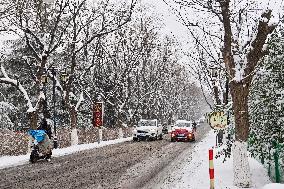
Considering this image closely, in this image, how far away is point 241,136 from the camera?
11.6 metres

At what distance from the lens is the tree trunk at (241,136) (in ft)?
37.6

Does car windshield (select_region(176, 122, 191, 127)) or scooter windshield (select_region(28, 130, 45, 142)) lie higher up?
scooter windshield (select_region(28, 130, 45, 142))

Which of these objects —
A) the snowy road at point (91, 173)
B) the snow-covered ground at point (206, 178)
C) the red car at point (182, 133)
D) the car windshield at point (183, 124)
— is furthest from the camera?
the car windshield at point (183, 124)

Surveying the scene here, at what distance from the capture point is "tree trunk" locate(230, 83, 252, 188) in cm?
1147

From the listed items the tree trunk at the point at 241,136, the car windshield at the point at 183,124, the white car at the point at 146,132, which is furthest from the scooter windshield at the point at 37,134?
the car windshield at the point at 183,124

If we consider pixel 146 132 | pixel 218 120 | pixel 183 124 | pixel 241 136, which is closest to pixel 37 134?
pixel 218 120

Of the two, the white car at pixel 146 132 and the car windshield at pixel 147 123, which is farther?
the car windshield at pixel 147 123

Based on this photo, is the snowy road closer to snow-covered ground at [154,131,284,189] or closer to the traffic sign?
snow-covered ground at [154,131,284,189]

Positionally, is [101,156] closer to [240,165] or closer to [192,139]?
[240,165]

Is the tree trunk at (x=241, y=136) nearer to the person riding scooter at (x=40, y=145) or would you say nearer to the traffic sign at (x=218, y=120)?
the traffic sign at (x=218, y=120)

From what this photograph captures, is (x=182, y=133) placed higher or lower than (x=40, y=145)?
lower

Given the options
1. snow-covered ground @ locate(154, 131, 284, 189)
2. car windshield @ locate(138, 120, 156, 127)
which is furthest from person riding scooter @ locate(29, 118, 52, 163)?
car windshield @ locate(138, 120, 156, 127)

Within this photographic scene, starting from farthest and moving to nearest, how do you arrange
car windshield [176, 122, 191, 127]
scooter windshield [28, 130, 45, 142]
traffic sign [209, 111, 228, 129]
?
car windshield [176, 122, 191, 127]
scooter windshield [28, 130, 45, 142]
traffic sign [209, 111, 228, 129]

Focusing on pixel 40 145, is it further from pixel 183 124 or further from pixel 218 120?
pixel 183 124
